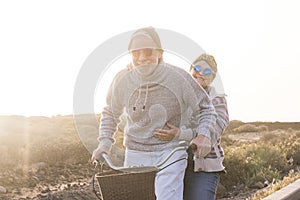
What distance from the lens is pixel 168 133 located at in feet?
13.0

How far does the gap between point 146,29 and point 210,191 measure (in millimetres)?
1382

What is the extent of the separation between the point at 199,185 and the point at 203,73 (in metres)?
0.90

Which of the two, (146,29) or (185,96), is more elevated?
(146,29)

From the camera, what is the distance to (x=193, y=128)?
423 cm

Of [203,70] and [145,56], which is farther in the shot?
Answer: [203,70]

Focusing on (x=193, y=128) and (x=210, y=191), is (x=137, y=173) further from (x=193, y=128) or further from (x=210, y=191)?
(x=210, y=191)

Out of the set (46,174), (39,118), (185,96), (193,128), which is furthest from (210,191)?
(39,118)

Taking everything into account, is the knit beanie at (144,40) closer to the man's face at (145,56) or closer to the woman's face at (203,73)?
the man's face at (145,56)

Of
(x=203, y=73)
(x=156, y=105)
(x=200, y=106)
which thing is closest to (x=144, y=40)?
(x=156, y=105)

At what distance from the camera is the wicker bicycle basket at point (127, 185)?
11.8 ft

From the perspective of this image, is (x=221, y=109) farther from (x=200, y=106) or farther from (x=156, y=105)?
(x=156, y=105)

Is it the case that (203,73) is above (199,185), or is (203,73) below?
above

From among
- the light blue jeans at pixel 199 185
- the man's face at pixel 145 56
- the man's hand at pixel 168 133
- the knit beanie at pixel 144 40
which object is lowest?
the light blue jeans at pixel 199 185

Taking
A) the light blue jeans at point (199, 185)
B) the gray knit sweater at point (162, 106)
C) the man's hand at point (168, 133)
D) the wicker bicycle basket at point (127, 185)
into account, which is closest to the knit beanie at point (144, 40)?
the gray knit sweater at point (162, 106)
